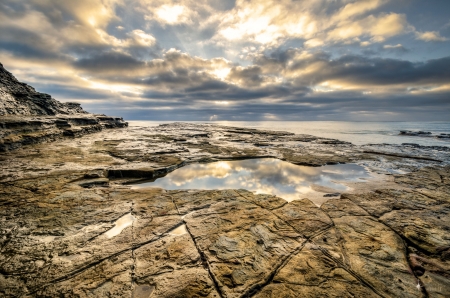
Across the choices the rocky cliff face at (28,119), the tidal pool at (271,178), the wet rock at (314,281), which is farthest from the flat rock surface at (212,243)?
the rocky cliff face at (28,119)

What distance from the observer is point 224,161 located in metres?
13.1

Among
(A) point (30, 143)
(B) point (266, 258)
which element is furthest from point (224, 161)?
(A) point (30, 143)

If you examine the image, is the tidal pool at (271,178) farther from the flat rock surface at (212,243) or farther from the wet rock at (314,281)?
the wet rock at (314,281)

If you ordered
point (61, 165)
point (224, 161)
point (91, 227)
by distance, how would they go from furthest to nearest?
point (224, 161)
point (61, 165)
point (91, 227)

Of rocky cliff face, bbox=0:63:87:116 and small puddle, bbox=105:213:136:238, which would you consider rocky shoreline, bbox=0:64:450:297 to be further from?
rocky cliff face, bbox=0:63:87:116

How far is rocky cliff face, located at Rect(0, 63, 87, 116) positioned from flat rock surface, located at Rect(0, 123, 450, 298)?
635 inches

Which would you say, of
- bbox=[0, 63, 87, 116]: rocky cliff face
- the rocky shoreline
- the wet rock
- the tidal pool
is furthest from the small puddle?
bbox=[0, 63, 87, 116]: rocky cliff face

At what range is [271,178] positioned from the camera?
9.79 metres

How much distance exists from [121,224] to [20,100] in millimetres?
25443

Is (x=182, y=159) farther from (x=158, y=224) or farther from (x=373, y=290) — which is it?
(x=373, y=290)

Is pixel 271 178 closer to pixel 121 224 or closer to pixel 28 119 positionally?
pixel 121 224

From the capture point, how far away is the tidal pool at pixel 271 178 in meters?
8.05

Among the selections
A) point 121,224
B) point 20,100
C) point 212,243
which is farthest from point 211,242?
point 20,100

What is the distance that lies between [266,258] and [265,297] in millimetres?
817
